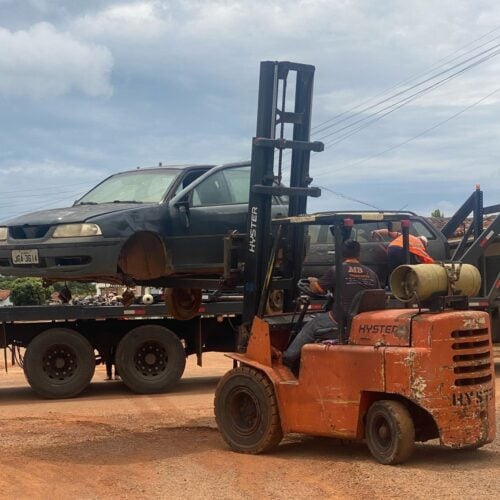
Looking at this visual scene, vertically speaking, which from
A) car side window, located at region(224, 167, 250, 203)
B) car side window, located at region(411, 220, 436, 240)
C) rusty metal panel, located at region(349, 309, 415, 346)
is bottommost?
rusty metal panel, located at region(349, 309, 415, 346)

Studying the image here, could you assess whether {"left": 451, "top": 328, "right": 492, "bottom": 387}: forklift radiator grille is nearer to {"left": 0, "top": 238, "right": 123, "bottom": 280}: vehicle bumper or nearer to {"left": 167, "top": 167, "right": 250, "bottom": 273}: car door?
{"left": 167, "top": 167, "right": 250, "bottom": 273}: car door

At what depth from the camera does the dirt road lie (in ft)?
20.7

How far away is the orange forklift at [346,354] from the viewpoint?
22.4ft

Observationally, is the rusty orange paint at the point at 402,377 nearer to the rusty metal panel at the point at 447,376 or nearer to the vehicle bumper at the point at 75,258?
the rusty metal panel at the point at 447,376

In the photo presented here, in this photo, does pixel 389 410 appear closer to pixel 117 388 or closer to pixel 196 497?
pixel 196 497

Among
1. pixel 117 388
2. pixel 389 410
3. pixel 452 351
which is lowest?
pixel 117 388

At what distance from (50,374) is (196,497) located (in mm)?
7647

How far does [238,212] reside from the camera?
31.5 feet

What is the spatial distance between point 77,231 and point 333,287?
290 centimetres

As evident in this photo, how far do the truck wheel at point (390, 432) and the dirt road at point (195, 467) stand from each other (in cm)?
11

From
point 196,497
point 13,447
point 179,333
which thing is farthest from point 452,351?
point 179,333

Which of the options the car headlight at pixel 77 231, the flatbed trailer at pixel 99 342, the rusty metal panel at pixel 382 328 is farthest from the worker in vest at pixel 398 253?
the flatbed trailer at pixel 99 342

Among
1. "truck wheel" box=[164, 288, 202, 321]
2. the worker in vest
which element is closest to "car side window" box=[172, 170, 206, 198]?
"truck wheel" box=[164, 288, 202, 321]

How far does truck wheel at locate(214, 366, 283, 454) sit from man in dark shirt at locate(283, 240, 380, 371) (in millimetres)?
448
